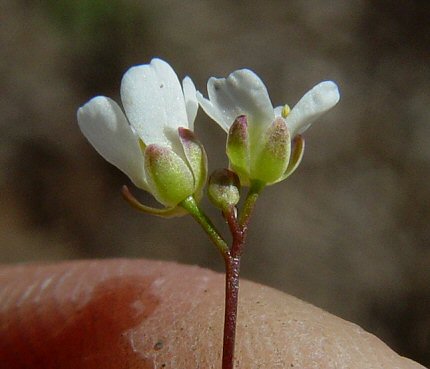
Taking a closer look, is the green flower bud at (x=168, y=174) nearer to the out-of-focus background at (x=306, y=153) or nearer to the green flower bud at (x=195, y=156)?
the green flower bud at (x=195, y=156)

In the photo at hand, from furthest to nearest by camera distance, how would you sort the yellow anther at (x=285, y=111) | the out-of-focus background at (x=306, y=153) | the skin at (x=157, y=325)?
the out-of-focus background at (x=306, y=153), the skin at (x=157, y=325), the yellow anther at (x=285, y=111)

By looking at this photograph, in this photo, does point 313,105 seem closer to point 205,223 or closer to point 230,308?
point 205,223

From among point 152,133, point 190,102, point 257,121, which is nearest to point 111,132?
point 152,133

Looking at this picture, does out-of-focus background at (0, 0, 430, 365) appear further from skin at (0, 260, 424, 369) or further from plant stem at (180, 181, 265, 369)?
plant stem at (180, 181, 265, 369)

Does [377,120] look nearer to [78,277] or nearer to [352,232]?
[352,232]

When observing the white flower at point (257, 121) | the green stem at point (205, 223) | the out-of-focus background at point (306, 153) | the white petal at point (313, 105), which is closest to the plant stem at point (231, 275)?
the green stem at point (205, 223)

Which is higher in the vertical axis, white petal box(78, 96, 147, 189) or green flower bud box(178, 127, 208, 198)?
white petal box(78, 96, 147, 189)

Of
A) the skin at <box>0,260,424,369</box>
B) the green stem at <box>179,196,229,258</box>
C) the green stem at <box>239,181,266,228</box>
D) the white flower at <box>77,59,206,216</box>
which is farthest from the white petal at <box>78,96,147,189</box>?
the skin at <box>0,260,424,369</box>
